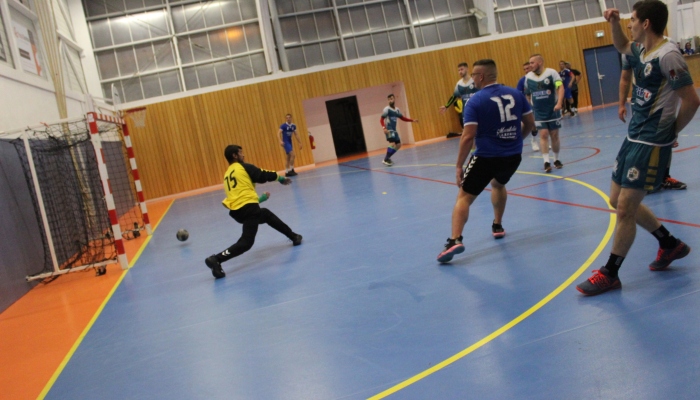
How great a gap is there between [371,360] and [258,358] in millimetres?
923

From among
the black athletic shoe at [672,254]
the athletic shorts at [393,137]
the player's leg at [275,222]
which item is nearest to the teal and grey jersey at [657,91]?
the black athletic shoe at [672,254]

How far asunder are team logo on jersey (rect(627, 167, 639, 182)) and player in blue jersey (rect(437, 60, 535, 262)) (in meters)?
1.78

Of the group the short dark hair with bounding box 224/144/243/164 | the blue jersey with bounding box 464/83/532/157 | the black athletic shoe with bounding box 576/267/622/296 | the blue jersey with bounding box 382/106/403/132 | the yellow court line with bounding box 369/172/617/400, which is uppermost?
the blue jersey with bounding box 382/106/403/132

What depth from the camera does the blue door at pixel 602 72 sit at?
26.9 meters

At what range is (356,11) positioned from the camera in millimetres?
24625

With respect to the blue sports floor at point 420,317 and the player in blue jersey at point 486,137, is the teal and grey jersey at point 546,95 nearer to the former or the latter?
the blue sports floor at point 420,317

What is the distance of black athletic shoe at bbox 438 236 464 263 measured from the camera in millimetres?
5598

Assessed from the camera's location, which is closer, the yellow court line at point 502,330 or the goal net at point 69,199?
the yellow court line at point 502,330

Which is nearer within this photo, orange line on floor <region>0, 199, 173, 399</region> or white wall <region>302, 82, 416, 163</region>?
orange line on floor <region>0, 199, 173, 399</region>

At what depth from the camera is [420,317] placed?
4371mm

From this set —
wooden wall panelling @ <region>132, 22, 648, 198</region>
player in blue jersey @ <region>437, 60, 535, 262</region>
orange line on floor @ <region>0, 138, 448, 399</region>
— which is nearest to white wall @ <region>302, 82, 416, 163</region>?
wooden wall panelling @ <region>132, 22, 648, 198</region>

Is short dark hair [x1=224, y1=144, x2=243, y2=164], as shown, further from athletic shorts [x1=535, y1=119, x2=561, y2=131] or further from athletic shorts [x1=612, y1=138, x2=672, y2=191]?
athletic shorts [x1=535, y1=119, x2=561, y2=131]

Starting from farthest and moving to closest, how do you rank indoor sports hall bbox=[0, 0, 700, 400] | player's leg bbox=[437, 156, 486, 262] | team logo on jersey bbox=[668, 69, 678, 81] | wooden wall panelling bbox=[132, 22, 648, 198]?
wooden wall panelling bbox=[132, 22, 648, 198]
player's leg bbox=[437, 156, 486, 262]
team logo on jersey bbox=[668, 69, 678, 81]
indoor sports hall bbox=[0, 0, 700, 400]

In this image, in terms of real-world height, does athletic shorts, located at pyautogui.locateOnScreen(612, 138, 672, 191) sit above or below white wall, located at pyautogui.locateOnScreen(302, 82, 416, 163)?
below
